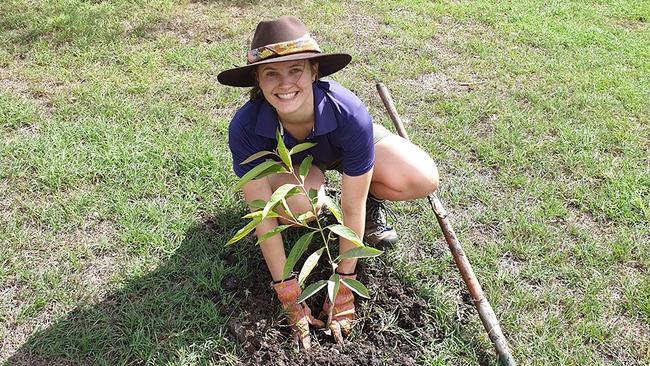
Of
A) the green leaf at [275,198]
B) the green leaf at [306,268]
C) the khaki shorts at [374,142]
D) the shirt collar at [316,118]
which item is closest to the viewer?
the green leaf at [275,198]

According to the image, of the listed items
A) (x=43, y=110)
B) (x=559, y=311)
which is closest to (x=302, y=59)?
(x=559, y=311)

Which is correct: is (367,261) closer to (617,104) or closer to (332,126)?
(332,126)

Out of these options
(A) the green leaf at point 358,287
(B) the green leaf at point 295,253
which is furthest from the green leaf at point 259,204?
(A) the green leaf at point 358,287

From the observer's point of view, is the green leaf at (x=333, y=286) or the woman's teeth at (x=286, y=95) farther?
the woman's teeth at (x=286, y=95)

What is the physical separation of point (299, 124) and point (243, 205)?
894 millimetres

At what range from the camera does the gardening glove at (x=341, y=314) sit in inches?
85.1

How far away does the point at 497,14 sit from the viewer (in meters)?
5.21

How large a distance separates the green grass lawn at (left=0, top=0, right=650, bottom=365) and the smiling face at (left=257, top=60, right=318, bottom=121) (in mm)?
909

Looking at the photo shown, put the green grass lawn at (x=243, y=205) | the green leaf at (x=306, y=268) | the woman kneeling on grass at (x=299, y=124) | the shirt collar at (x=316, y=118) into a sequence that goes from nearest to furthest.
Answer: the green leaf at (x=306, y=268)
the woman kneeling on grass at (x=299, y=124)
the shirt collar at (x=316, y=118)
the green grass lawn at (x=243, y=205)

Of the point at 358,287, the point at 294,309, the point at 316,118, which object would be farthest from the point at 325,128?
the point at 294,309

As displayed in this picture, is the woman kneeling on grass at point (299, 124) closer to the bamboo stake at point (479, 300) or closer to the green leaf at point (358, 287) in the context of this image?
the green leaf at point (358, 287)

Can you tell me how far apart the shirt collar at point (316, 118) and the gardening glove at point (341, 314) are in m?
0.65

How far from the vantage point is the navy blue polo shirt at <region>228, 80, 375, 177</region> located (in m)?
2.07

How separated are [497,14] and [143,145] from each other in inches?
144
